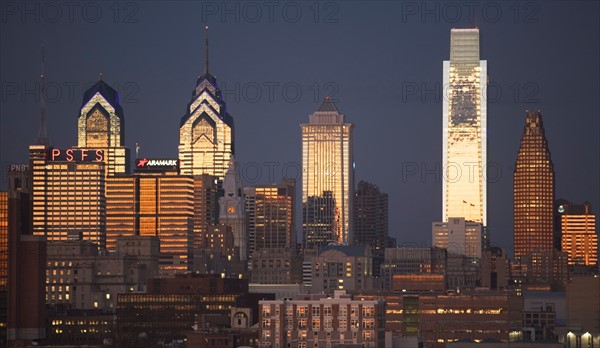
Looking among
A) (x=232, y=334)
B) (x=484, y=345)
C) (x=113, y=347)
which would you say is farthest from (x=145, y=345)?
(x=484, y=345)

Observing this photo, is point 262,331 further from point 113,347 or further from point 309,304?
point 113,347

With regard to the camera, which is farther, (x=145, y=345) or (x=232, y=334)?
(x=145, y=345)

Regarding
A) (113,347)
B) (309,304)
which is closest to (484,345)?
(309,304)

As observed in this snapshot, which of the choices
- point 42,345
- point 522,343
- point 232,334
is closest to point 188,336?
point 232,334

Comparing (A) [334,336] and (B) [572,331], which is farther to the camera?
(B) [572,331]

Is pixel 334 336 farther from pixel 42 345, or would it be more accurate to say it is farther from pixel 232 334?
pixel 42 345
